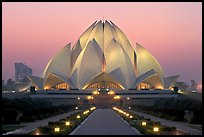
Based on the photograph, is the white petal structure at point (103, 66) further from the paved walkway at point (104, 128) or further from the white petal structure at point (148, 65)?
the paved walkway at point (104, 128)

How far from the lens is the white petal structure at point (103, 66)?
171 ft

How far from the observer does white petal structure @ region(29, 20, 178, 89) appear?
171ft

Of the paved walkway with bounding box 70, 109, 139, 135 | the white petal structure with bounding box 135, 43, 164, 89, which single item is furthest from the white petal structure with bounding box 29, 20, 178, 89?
the paved walkway with bounding box 70, 109, 139, 135

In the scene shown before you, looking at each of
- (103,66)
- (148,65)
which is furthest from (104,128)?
(103,66)

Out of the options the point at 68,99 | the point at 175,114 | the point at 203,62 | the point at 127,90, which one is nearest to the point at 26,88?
the point at 68,99

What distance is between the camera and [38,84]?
177 feet

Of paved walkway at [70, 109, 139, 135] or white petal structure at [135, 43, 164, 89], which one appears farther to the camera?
white petal structure at [135, 43, 164, 89]

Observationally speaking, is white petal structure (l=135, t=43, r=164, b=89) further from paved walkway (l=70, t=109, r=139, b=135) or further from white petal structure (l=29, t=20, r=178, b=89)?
paved walkway (l=70, t=109, r=139, b=135)

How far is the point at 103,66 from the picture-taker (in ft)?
175

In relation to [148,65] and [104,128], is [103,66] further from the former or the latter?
[104,128]

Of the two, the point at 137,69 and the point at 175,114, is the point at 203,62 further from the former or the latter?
the point at 137,69

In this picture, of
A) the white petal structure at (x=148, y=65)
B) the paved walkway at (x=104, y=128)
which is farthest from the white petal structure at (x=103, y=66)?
the paved walkway at (x=104, y=128)

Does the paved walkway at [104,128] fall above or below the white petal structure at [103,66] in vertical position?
below

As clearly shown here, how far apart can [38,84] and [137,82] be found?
471 inches
